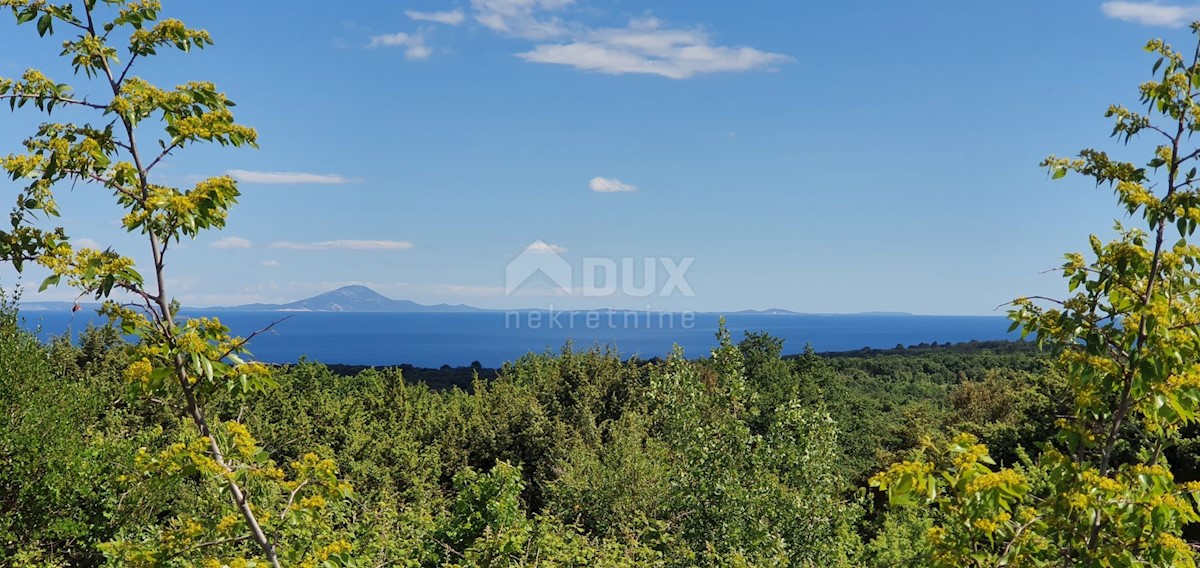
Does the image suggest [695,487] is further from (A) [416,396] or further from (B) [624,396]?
(A) [416,396]

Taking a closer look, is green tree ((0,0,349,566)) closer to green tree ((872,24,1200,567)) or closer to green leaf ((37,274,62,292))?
green leaf ((37,274,62,292))

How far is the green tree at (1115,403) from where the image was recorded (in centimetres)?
322

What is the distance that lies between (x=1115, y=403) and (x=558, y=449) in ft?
73.6

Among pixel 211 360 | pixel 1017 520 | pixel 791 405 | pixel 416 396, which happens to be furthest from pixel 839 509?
pixel 416 396

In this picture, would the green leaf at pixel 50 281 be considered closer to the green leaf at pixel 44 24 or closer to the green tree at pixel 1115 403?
the green leaf at pixel 44 24

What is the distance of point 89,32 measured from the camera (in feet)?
11.3

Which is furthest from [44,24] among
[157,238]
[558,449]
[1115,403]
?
[558,449]

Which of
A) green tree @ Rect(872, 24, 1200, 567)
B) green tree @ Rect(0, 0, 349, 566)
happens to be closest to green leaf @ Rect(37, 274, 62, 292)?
green tree @ Rect(0, 0, 349, 566)

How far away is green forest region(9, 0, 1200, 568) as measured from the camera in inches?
130

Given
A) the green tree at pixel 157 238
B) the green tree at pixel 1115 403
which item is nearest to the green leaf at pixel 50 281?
the green tree at pixel 157 238

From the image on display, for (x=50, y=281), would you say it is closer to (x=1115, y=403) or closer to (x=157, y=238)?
(x=157, y=238)

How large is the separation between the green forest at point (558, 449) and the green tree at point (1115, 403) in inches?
0.5

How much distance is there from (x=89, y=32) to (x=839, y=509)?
10109 millimetres

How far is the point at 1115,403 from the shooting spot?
370 centimetres
